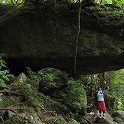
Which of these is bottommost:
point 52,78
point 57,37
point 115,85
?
point 115,85

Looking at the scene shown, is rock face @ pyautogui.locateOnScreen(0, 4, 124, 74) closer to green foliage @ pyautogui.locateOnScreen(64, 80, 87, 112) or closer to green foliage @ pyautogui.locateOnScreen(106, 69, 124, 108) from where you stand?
green foliage @ pyautogui.locateOnScreen(64, 80, 87, 112)

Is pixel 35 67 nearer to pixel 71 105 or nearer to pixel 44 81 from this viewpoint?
pixel 44 81

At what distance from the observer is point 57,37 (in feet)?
38.4

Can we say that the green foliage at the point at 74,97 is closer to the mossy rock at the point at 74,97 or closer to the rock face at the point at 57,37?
the mossy rock at the point at 74,97

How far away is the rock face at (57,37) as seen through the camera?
38.1ft

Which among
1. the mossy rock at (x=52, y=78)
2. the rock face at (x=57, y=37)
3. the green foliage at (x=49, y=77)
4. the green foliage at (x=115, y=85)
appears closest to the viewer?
the rock face at (x=57, y=37)

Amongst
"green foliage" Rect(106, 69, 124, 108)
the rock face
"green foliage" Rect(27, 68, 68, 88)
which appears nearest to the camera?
the rock face

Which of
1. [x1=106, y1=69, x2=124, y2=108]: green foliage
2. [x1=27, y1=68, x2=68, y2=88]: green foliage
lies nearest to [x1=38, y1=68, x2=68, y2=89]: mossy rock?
[x1=27, y1=68, x2=68, y2=88]: green foliage

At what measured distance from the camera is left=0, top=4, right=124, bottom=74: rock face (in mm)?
11602

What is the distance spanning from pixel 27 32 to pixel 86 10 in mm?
2920

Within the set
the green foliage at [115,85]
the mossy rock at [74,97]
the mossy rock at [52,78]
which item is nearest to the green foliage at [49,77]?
the mossy rock at [52,78]

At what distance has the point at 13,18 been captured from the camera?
39.1 ft

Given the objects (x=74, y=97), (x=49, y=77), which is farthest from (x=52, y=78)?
(x=74, y=97)

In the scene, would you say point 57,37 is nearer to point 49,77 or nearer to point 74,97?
point 49,77
